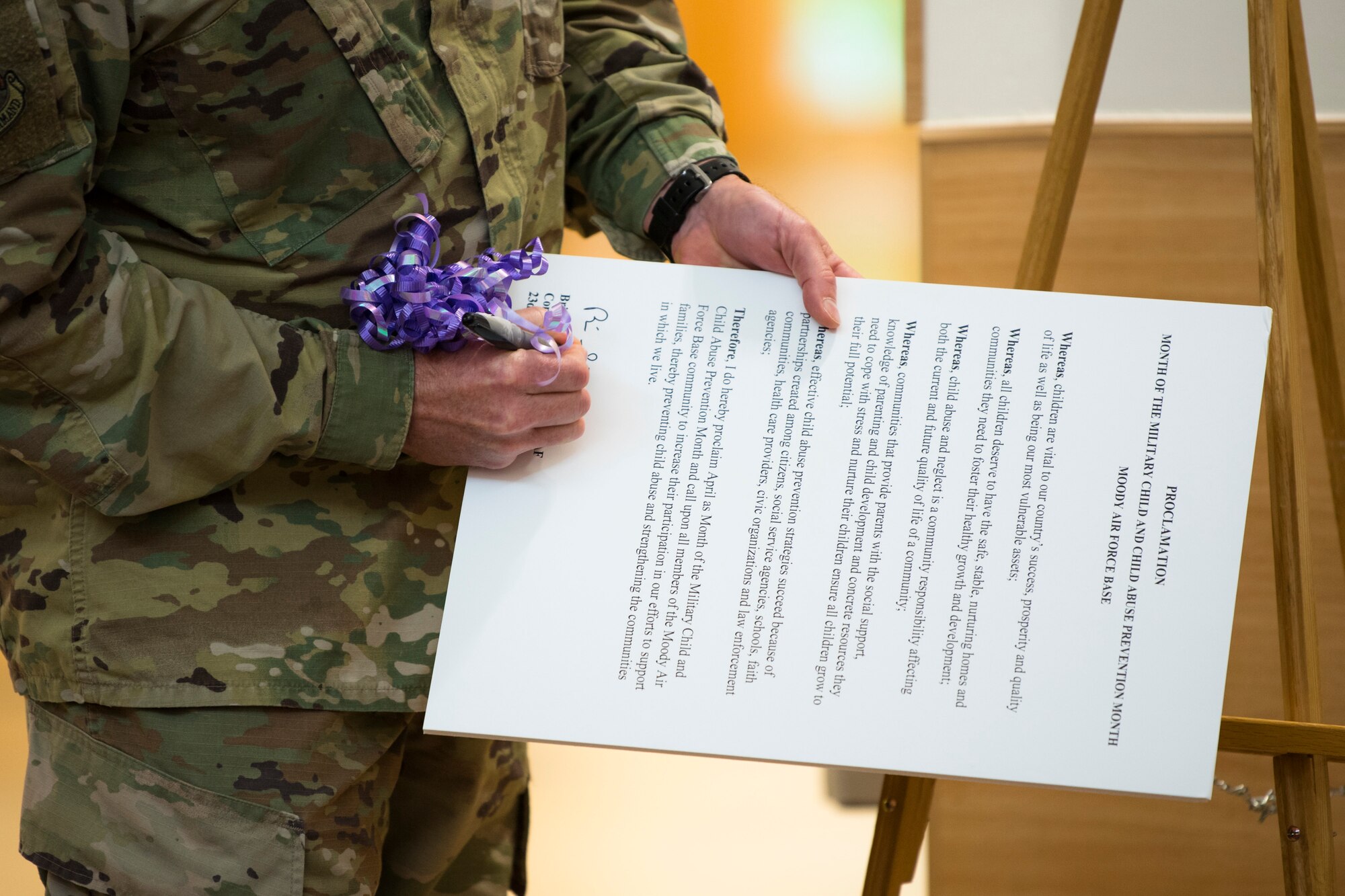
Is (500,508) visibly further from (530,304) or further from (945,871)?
(945,871)

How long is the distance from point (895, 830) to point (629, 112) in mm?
642

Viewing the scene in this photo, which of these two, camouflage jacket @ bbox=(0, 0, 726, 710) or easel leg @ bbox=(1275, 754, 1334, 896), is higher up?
camouflage jacket @ bbox=(0, 0, 726, 710)

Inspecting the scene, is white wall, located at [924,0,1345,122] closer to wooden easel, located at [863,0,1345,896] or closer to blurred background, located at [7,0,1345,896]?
blurred background, located at [7,0,1345,896]

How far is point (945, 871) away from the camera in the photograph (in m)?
1.43

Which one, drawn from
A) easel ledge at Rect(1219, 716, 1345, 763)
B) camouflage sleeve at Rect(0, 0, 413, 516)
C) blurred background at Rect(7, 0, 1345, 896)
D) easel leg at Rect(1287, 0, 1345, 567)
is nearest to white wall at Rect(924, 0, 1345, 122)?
blurred background at Rect(7, 0, 1345, 896)

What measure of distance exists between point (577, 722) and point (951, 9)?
1.20m

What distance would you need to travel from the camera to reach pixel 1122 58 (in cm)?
136

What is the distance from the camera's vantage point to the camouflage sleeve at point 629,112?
2.93 ft

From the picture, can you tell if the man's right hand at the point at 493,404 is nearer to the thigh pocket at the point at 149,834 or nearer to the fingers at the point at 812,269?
the fingers at the point at 812,269

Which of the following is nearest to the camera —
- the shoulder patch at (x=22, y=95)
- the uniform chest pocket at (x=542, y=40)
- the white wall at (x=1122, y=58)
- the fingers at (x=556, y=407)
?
the shoulder patch at (x=22, y=95)

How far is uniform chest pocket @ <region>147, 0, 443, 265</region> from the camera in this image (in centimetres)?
65

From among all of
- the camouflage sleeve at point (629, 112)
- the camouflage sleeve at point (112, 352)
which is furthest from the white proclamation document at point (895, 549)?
the camouflage sleeve at point (629, 112)

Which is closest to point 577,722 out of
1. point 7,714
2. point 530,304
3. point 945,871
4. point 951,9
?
point 530,304

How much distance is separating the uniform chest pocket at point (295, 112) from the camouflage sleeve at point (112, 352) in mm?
48
